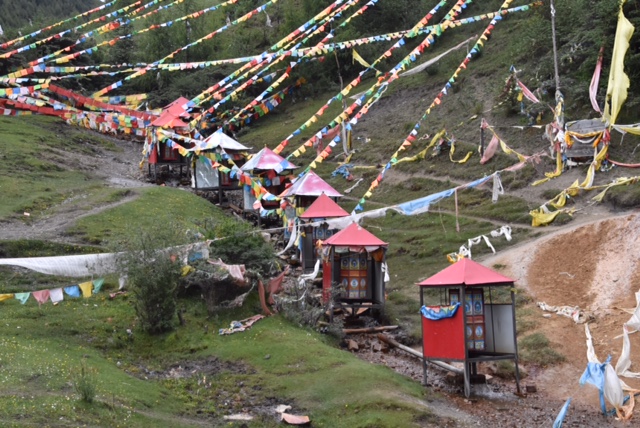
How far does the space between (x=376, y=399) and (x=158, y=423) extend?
16.2ft

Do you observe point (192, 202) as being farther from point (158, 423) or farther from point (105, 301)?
point (158, 423)

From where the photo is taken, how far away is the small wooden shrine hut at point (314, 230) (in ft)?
109

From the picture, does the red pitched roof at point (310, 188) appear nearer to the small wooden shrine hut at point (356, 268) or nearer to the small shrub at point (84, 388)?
the small wooden shrine hut at point (356, 268)

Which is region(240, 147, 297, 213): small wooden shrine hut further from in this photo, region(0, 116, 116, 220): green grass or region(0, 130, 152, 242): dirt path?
region(0, 116, 116, 220): green grass

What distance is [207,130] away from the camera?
59.8 metres

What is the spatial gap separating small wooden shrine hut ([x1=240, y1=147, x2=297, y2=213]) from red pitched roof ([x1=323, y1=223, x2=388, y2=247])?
1333 centimetres

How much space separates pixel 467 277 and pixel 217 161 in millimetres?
24418

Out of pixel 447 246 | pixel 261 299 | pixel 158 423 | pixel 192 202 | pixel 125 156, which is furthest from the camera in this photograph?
pixel 125 156

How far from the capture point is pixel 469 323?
22.5 meters

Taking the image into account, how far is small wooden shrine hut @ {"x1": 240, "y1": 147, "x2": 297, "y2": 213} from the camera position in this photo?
42250 millimetres

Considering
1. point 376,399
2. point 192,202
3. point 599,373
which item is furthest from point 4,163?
point 599,373

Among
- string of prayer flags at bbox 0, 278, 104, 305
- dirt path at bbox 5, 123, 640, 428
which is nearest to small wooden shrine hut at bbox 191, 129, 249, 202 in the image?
dirt path at bbox 5, 123, 640, 428

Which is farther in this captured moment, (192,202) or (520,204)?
(192,202)

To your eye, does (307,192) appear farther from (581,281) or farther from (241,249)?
(581,281)
